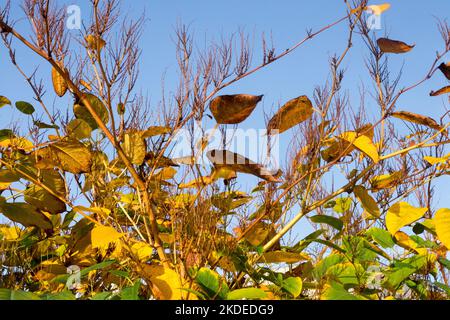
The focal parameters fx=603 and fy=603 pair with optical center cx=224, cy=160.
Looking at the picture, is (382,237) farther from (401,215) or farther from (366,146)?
(366,146)

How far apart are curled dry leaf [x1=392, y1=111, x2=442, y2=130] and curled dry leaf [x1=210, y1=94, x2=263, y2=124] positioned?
1.81ft

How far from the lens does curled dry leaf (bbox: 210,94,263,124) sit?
1.91 meters

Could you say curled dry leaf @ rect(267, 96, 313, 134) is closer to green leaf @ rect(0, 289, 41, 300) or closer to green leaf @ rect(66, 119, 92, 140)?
green leaf @ rect(66, 119, 92, 140)

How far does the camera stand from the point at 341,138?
2.04m

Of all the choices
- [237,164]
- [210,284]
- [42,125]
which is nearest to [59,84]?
[42,125]

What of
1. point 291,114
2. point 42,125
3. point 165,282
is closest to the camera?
point 165,282

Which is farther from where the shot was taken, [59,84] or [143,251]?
[59,84]

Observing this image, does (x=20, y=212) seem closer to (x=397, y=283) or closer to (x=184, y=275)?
(x=184, y=275)

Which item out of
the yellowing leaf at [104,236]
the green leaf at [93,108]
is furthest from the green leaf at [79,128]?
the yellowing leaf at [104,236]

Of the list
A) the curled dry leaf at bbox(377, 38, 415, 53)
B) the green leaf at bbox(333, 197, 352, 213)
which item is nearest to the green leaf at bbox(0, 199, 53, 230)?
the green leaf at bbox(333, 197, 352, 213)

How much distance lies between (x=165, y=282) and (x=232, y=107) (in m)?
0.58

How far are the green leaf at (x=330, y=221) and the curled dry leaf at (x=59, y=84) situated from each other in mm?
1078

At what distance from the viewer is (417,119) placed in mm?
2158
